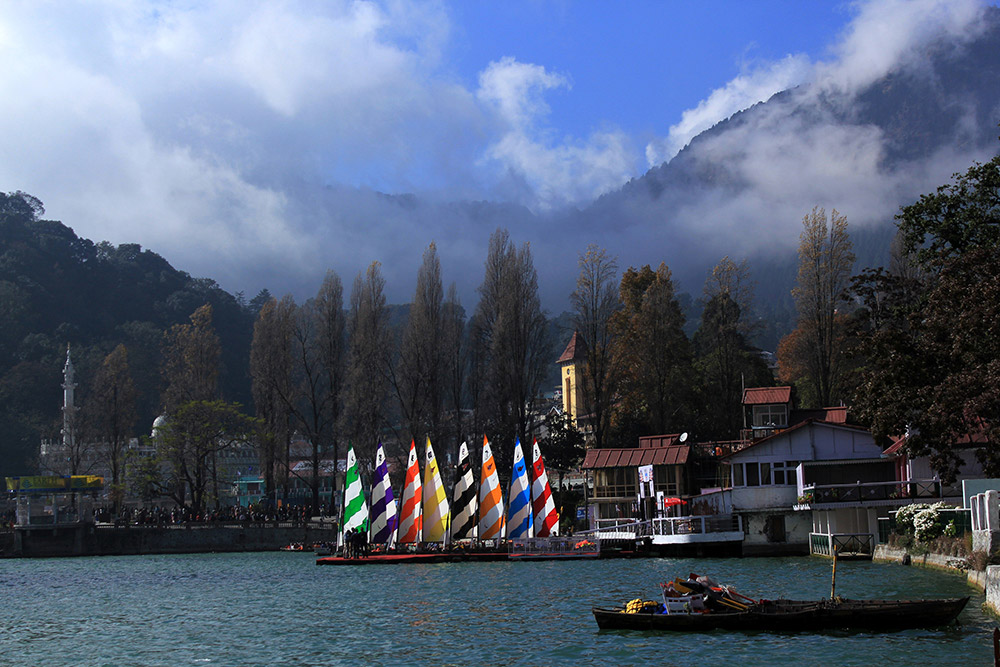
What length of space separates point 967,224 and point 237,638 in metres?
28.1

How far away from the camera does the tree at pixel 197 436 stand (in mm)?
80188

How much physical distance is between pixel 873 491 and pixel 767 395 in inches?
577

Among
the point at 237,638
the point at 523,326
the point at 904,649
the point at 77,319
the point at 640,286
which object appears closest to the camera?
the point at 904,649

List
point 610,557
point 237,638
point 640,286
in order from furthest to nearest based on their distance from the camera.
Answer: point 640,286 < point 610,557 < point 237,638

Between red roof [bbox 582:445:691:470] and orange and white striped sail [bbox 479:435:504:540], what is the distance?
14.1 metres

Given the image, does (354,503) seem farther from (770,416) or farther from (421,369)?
(770,416)

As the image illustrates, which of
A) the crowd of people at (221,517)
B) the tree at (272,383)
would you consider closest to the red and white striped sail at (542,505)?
the crowd of people at (221,517)

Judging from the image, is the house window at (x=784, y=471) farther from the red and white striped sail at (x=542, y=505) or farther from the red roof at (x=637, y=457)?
the red and white striped sail at (x=542, y=505)

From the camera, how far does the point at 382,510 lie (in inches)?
2168

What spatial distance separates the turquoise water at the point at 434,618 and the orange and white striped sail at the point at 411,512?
5195 mm

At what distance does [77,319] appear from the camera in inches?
5571

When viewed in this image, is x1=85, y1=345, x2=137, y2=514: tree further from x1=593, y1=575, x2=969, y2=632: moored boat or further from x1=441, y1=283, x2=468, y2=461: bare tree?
x1=593, y1=575, x2=969, y2=632: moored boat

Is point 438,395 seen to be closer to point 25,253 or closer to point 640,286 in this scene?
point 640,286

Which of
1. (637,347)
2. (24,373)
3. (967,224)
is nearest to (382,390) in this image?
(637,347)
